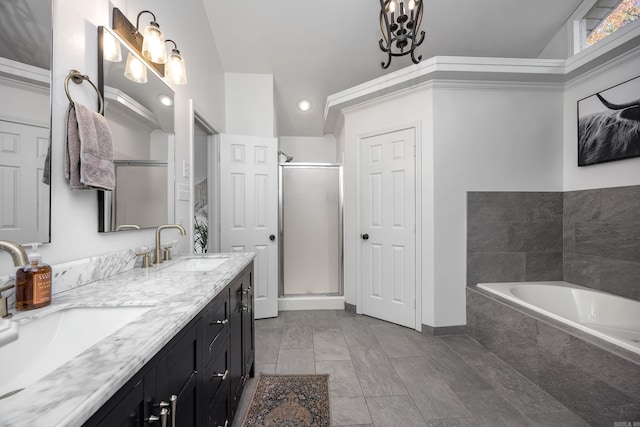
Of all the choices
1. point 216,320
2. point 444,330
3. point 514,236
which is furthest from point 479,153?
point 216,320

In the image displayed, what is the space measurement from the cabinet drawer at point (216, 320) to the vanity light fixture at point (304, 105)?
3.15 metres

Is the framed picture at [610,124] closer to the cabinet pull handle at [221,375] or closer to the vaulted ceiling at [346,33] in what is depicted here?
the vaulted ceiling at [346,33]

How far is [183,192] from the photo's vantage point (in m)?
2.05

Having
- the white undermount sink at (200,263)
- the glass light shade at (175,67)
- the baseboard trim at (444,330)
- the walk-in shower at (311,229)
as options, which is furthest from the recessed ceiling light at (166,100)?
the baseboard trim at (444,330)

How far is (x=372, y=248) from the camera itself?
9.70 ft

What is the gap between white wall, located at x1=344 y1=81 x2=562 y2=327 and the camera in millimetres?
2541

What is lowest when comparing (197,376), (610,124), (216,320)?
(197,376)

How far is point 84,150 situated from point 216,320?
87 cm

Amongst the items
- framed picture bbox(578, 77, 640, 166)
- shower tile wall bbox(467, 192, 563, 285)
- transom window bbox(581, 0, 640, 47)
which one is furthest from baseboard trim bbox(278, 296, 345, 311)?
transom window bbox(581, 0, 640, 47)

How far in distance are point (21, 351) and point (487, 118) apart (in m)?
3.33

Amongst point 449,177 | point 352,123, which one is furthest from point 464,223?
point 352,123

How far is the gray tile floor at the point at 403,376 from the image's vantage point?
1.52 m

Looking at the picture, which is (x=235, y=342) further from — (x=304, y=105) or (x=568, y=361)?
(x=304, y=105)

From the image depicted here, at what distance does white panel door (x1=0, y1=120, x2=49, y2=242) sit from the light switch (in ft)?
3.40
